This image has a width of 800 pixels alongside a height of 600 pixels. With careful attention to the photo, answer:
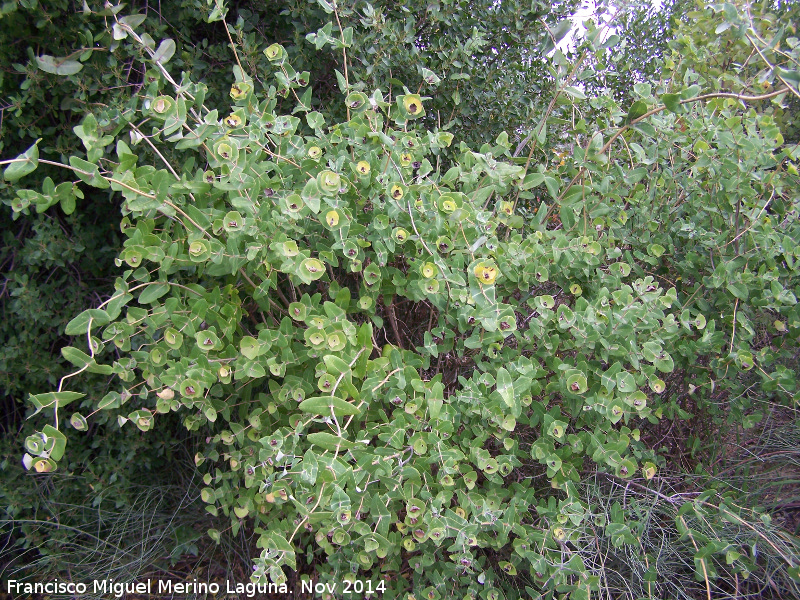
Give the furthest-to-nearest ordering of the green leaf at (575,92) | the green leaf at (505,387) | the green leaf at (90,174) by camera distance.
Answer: the green leaf at (575,92) < the green leaf at (505,387) < the green leaf at (90,174)

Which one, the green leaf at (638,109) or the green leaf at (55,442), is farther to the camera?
the green leaf at (638,109)

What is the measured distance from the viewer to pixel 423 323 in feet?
6.81

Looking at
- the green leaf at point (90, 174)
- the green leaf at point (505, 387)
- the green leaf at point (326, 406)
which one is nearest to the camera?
the green leaf at point (326, 406)

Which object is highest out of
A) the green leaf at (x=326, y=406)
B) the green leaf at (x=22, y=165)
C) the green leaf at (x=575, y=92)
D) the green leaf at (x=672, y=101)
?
the green leaf at (x=672, y=101)

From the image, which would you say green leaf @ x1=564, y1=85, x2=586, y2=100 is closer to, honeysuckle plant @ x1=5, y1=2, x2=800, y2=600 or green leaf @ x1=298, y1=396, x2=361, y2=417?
honeysuckle plant @ x1=5, y1=2, x2=800, y2=600

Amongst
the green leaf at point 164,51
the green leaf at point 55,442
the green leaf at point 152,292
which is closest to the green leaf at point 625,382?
the green leaf at point 152,292

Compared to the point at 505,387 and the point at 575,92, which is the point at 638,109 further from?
the point at 505,387

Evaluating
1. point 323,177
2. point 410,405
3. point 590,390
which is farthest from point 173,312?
point 590,390

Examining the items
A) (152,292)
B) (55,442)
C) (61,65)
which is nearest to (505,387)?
(152,292)

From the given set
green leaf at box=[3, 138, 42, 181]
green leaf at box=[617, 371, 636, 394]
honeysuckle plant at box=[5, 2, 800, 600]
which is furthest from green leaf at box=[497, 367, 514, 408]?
green leaf at box=[3, 138, 42, 181]

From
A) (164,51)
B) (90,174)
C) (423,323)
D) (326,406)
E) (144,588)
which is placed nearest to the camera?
(326,406)

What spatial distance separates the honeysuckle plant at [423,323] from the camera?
1444 mm

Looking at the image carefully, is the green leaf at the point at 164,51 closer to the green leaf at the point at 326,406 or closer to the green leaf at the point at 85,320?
the green leaf at the point at 85,320

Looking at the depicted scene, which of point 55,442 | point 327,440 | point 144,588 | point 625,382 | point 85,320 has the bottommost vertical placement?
point 144,588
